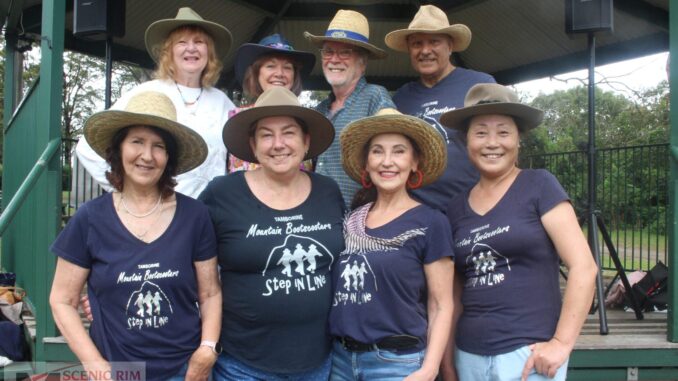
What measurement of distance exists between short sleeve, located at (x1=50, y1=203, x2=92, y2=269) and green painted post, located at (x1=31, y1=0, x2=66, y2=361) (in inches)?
66.9

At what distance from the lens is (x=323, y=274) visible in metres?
2.29

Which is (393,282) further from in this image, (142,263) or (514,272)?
(142,263)

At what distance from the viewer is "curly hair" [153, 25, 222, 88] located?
3.10 metres

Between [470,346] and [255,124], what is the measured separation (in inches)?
51.9

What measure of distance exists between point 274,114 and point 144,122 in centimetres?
53

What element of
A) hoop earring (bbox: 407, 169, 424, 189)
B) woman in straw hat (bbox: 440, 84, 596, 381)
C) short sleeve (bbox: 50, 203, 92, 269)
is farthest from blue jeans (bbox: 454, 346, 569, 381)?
short sleeve (bbox: 50, 203, 92, 269)

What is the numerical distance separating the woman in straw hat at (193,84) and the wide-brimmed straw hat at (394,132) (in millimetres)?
802

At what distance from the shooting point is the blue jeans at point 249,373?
226 centimetres

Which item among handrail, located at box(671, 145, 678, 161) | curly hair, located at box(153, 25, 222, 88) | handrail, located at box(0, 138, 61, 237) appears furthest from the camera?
handrail, located at box(671, 145, 678, 161)

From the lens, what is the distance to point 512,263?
221cm

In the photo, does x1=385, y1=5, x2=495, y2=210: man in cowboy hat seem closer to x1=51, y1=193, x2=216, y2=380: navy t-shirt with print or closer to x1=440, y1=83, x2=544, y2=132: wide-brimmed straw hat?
x1=440, y1=83, x2=544, y2=132: wide-brimmed straw hat

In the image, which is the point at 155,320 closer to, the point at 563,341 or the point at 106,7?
the point at 563,341

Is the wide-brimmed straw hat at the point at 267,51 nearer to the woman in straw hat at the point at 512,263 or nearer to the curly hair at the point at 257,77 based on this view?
the curly hair at the point at 257,77

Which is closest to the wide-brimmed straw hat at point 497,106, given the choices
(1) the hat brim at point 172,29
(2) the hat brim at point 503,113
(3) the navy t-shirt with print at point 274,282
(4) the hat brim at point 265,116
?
(2) the hat brim at point 503,113
